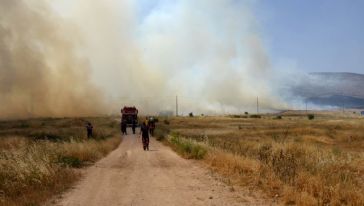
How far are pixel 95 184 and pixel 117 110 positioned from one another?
154 metres

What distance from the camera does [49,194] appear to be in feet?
48.8

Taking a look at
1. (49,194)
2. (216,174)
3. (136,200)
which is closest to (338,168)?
(216,174)

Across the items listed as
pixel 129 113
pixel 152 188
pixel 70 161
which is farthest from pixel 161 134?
pixel 152 188

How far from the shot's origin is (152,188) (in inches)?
635

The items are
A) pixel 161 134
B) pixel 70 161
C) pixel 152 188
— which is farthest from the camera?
pixel 161 134

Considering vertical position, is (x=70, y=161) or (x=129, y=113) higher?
(x=129, y=113)

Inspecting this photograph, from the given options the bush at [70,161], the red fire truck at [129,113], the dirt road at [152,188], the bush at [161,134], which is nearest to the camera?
the dirt road at [152,188]

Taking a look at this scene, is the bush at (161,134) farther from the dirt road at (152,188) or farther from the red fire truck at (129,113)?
the dirt road at (152,188)

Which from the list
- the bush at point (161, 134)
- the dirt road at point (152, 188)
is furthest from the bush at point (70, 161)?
the bush at point (161, 134)

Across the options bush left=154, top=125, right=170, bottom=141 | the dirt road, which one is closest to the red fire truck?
bush left=154, top=125, right=170, bottom=141

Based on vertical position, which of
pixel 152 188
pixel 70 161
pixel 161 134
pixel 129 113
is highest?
pixel 129 113

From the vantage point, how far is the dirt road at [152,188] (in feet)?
44.8

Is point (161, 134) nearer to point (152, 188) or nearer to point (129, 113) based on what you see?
point (129, 113)

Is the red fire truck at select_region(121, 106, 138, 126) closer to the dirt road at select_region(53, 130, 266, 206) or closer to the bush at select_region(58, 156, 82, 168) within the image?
the bush at select_region(58, 156, 82, 168)
